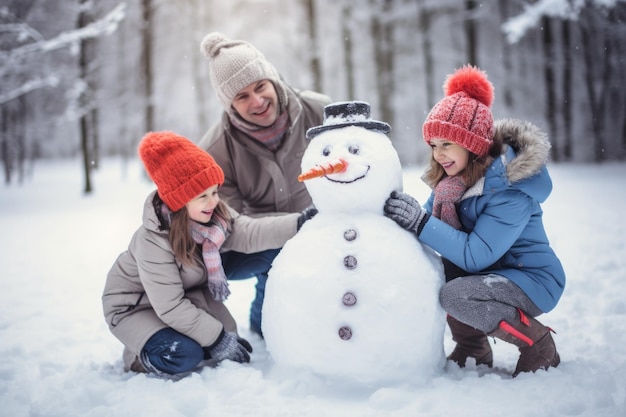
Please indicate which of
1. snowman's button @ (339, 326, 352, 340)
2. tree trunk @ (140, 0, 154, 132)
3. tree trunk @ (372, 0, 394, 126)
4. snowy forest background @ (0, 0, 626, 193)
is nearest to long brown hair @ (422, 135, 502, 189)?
snowman's button @ (339, 326, 352, 340)

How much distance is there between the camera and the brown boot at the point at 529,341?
6.12ft

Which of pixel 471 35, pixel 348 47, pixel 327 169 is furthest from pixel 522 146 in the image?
pixel 348 47

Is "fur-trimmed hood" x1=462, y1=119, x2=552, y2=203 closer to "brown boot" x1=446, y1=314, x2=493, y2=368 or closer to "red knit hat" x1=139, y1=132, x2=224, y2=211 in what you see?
"brown boot" x1=446, y1=314, x2=493, y2=368

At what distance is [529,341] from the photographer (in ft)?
6.21

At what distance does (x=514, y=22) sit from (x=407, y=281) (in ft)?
26.4

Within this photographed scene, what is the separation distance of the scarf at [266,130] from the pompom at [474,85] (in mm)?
1104

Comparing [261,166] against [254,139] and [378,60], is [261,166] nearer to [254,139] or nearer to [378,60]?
[254,139]

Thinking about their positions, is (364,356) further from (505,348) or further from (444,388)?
(505,348)

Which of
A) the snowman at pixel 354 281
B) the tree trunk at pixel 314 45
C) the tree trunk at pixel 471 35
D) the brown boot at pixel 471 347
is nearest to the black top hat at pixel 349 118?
the snowman at pixel 354 281

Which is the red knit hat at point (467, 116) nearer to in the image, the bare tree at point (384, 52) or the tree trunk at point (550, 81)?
the bare tree at point (384, 52)

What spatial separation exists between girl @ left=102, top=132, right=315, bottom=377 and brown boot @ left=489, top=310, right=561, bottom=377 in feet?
3.39

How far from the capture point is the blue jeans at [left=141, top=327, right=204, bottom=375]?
2090mm

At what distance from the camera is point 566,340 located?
93.3 inches

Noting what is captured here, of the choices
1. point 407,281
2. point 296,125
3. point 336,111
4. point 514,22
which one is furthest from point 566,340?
point 514,22
